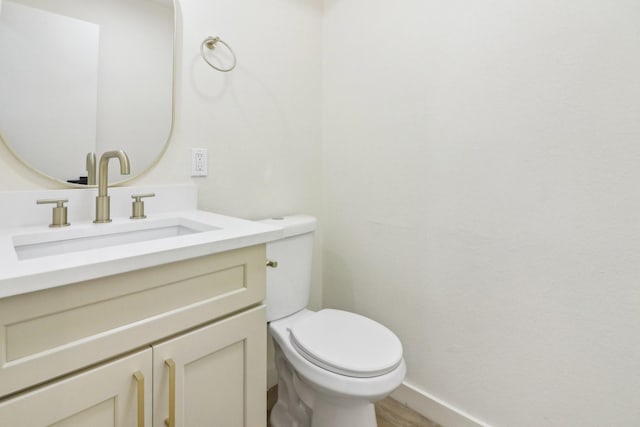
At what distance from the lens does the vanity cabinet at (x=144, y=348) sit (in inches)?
24.6

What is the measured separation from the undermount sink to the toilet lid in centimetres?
52

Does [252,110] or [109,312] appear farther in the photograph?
[252,110]

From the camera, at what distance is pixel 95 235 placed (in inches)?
40.8

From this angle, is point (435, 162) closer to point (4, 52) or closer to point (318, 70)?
Result: point (318, 70)

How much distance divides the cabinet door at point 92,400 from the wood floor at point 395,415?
96 centimetres

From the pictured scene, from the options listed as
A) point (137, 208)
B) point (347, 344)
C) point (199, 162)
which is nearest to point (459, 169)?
point (347, 344)

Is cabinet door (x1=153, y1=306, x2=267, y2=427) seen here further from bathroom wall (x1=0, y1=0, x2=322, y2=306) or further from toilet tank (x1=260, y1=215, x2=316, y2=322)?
bathroom wall (x1=0, y1=0, x2=322, y2=306)

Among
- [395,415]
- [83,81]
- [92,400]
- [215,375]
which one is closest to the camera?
[92,400]

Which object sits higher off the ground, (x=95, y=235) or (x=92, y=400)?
(x=95, y=235)

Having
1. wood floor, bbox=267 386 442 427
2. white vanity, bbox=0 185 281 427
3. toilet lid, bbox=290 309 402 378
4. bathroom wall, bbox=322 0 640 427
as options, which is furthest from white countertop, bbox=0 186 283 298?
wood floor, bbox=267 386 442 427

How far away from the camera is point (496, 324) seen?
130 cm

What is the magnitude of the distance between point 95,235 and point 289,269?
0.70m

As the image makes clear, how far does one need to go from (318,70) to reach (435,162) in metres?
0.82

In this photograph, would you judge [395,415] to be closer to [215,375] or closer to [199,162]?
[215,375]
